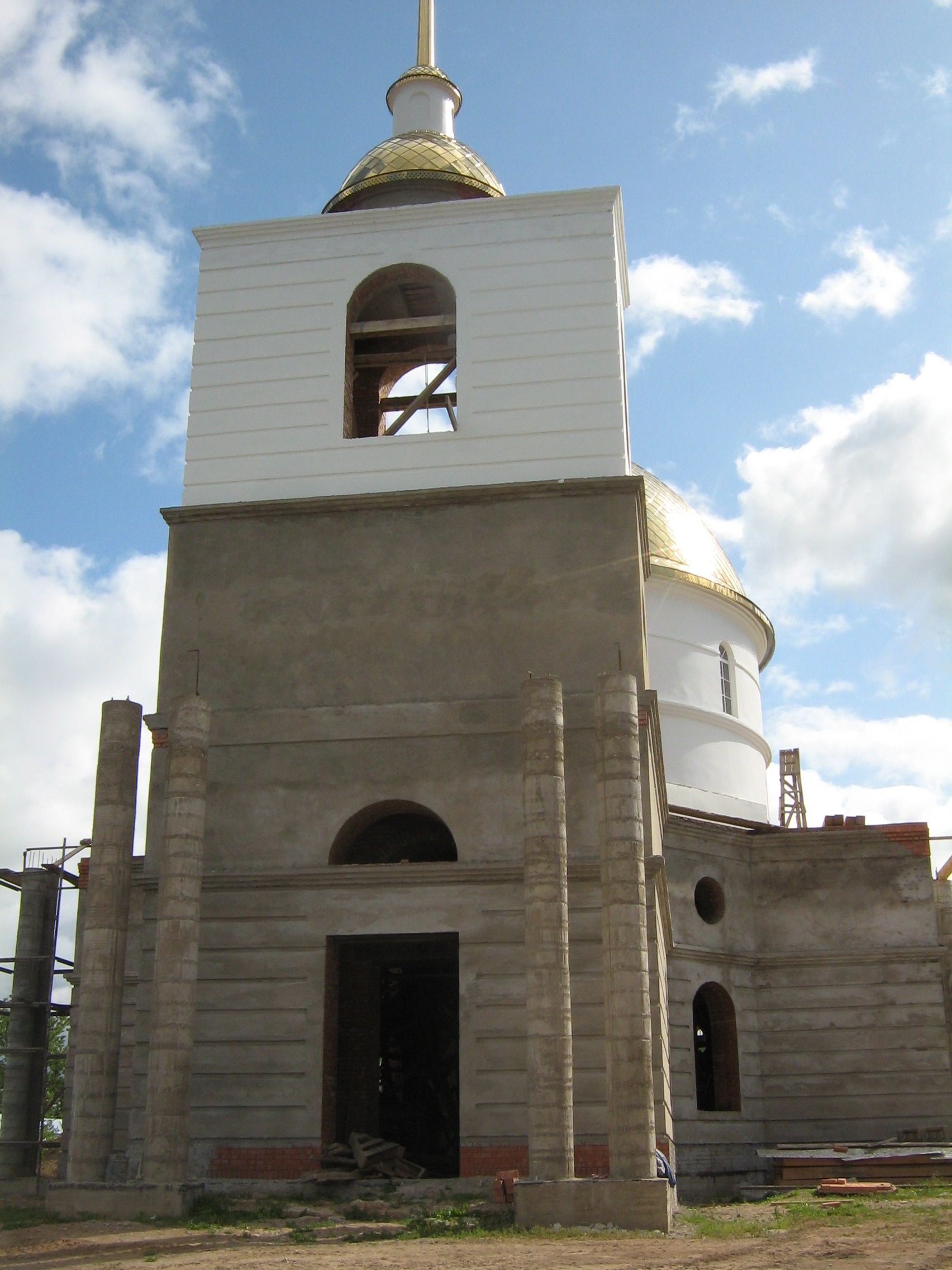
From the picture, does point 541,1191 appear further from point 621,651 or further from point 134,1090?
point 621,651

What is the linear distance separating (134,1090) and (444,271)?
12.6 meters

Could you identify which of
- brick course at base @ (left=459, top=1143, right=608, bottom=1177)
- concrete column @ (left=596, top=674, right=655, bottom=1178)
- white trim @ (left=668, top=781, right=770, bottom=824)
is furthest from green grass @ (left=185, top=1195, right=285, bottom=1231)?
white trim @ (left=668, top=781, right=770, bottom=824)

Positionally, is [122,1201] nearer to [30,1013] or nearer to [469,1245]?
[469,1245]

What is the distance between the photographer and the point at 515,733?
18828mm

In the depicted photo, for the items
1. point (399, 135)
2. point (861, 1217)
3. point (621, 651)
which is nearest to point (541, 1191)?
point (861, 1217)

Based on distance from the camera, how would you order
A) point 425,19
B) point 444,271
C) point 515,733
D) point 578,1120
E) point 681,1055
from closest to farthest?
point 578,1120 → point 515,733 → point 444,271 → point 681,1055 → point 425,19

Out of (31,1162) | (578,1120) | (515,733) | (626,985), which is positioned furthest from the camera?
(31,1162)

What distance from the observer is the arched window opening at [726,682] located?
3045cm

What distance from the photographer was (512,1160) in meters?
16.8

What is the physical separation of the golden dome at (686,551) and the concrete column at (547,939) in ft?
44.8

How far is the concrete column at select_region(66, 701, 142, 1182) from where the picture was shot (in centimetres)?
1591

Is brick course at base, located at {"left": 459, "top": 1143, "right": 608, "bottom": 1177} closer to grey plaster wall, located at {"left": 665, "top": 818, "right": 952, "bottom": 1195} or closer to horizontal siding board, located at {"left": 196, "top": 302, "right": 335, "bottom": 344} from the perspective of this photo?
grey plaster wall, located at {"left": 665, "top": 818, "right": 952, "bottom": 1195}

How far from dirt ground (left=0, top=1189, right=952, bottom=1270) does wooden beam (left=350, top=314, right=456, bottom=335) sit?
42.0ft

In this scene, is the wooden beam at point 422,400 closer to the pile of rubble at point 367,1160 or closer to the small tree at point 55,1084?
the pile of rubble at point 367,1160
